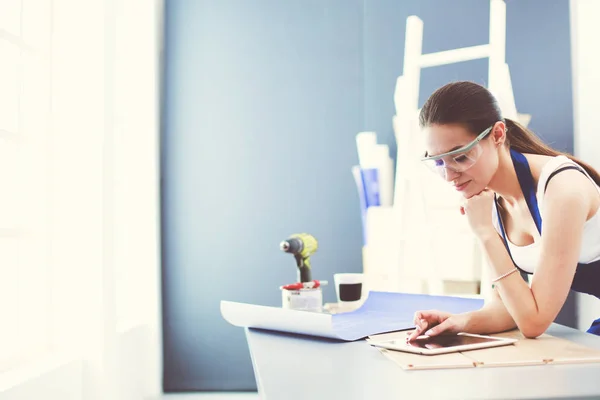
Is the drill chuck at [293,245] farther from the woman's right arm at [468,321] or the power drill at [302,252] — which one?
the woman's right arm at [468,321]

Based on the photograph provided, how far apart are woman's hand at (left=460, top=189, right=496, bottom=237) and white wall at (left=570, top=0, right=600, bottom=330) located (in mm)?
1779

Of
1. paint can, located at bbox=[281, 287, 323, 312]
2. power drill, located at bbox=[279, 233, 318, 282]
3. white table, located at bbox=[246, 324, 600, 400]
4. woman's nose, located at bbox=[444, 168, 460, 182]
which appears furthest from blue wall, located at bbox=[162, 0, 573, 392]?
white table, located at bbox=[246, 324, 600, 400]

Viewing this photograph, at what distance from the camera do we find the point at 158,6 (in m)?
3.35

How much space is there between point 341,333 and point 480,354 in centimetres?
33

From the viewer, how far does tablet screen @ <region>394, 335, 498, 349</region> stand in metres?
1.03

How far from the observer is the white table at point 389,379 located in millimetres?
709

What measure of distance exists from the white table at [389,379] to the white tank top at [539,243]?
1.79ft

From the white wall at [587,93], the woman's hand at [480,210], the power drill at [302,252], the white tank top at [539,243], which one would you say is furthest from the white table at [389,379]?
the white wall at [587,93]

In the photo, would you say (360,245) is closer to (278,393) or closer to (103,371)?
(103,371)

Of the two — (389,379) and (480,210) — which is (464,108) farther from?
(389,379)

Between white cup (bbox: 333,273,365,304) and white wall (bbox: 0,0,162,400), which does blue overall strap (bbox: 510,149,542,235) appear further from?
white wall (bbox: 0,0,162,400)

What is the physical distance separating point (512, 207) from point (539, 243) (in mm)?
163

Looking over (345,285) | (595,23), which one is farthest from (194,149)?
(595,23)

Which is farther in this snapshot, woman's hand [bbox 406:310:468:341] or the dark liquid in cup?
the dark liquid in cup
